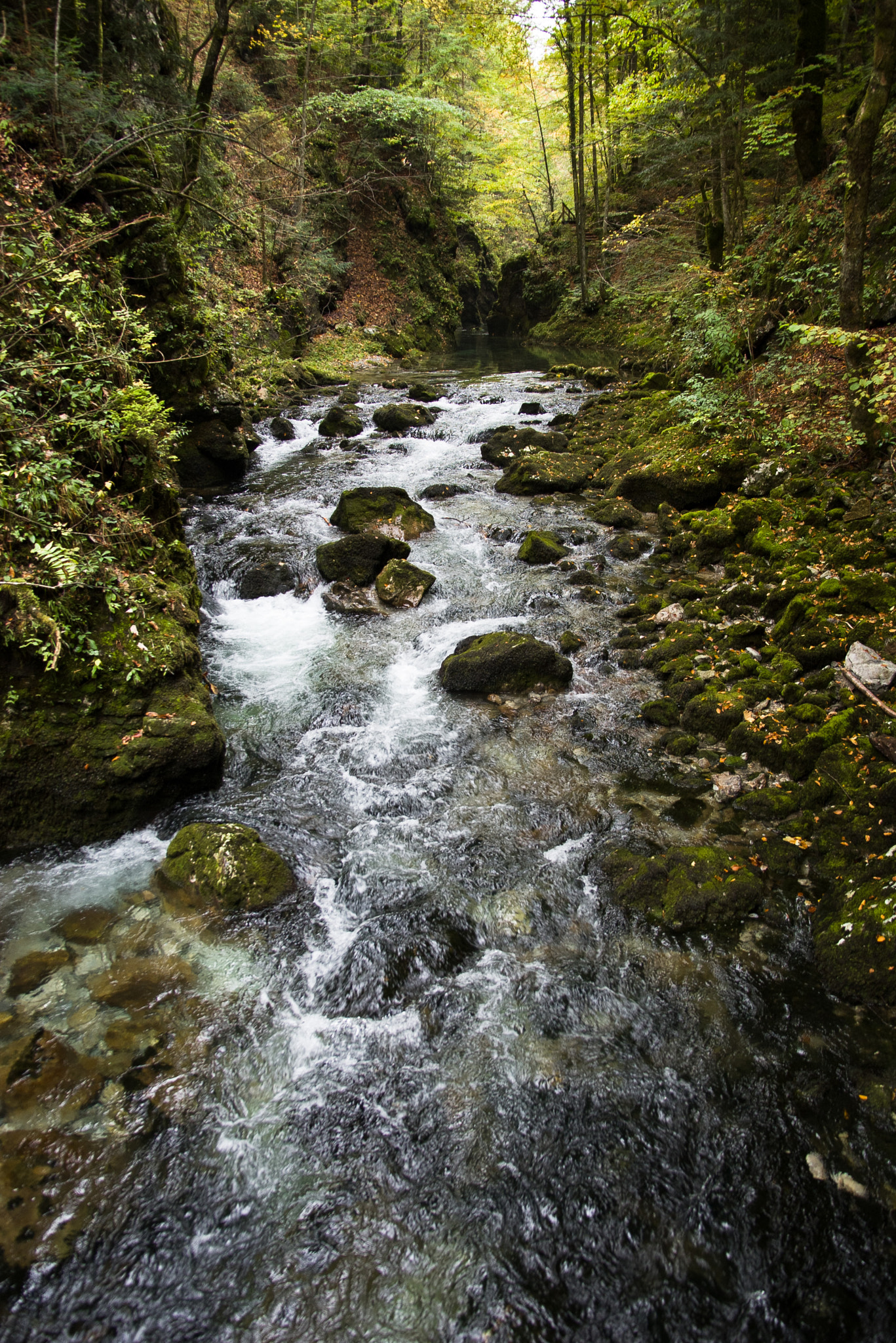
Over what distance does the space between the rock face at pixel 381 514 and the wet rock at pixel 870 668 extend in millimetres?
6671

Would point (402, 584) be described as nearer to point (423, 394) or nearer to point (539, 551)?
point (539, 551)

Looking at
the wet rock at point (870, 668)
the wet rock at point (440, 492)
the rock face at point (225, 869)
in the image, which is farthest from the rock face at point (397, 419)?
the rock face at point (225, 869)

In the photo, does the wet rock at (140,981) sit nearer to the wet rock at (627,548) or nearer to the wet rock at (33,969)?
the wet rock at (33,969)

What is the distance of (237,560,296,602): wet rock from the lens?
8914mm

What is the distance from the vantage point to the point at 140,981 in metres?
3.84

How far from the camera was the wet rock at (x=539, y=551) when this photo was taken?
31.7 ft

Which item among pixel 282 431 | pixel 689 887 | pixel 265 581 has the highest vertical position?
pixel 282 431

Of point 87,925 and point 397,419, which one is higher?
point 397,419

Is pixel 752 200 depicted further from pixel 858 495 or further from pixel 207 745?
pixel 207 745

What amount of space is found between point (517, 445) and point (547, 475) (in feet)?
7.52

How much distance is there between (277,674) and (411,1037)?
4.65m

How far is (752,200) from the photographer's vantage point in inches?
604

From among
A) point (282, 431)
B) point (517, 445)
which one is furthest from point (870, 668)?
point (282, 431)

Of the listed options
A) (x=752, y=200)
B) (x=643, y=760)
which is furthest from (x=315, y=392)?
(x=643, y=760)
